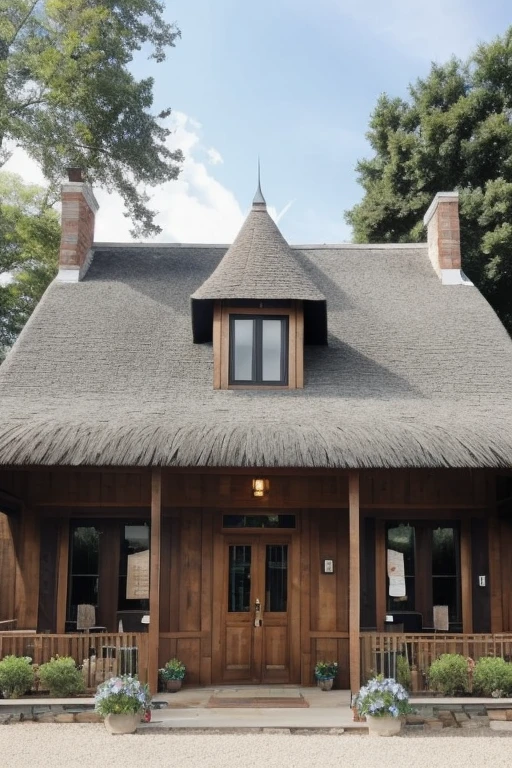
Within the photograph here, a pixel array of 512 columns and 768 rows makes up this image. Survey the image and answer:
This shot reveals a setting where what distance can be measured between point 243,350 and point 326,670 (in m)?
5.32

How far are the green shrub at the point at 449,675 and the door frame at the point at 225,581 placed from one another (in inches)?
112

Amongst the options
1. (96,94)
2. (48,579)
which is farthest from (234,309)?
(96,94)

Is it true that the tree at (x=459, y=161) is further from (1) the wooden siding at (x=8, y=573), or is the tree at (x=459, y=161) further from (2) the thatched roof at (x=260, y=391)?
(1) the wooden siding at (x=8, y=573)

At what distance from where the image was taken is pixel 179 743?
9.47 m

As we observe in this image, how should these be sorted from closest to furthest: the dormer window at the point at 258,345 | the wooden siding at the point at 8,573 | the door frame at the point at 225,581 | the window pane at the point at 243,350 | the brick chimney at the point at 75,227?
the door frame at the point at 225,581, the wooden siding at the point at 8,573, the dormer window at the point at 258,345, the window pane at the point at 243,350, the brick chimney at the point at 75,227

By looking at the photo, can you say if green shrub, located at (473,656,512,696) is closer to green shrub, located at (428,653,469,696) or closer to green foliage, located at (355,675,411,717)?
green shrub, located at (428,653,469,696)

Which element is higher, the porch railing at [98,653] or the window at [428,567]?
the window at [428,567]

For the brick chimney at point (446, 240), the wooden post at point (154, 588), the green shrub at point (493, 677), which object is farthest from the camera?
the brick chimney at point (446, 240)

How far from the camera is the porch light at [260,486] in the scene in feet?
43.6

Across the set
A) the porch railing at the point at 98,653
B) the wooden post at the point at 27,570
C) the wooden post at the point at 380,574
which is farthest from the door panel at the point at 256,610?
the wooden post at the point at 27,570

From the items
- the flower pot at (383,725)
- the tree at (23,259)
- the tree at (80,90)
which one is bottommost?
the flower pot at (383,725)

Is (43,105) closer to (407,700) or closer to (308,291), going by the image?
(308,291)

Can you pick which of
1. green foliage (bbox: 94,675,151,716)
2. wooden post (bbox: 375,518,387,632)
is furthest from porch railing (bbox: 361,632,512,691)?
green foliage (bbox: 94,675,151,716)

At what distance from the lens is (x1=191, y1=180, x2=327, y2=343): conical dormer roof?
1427 cm
